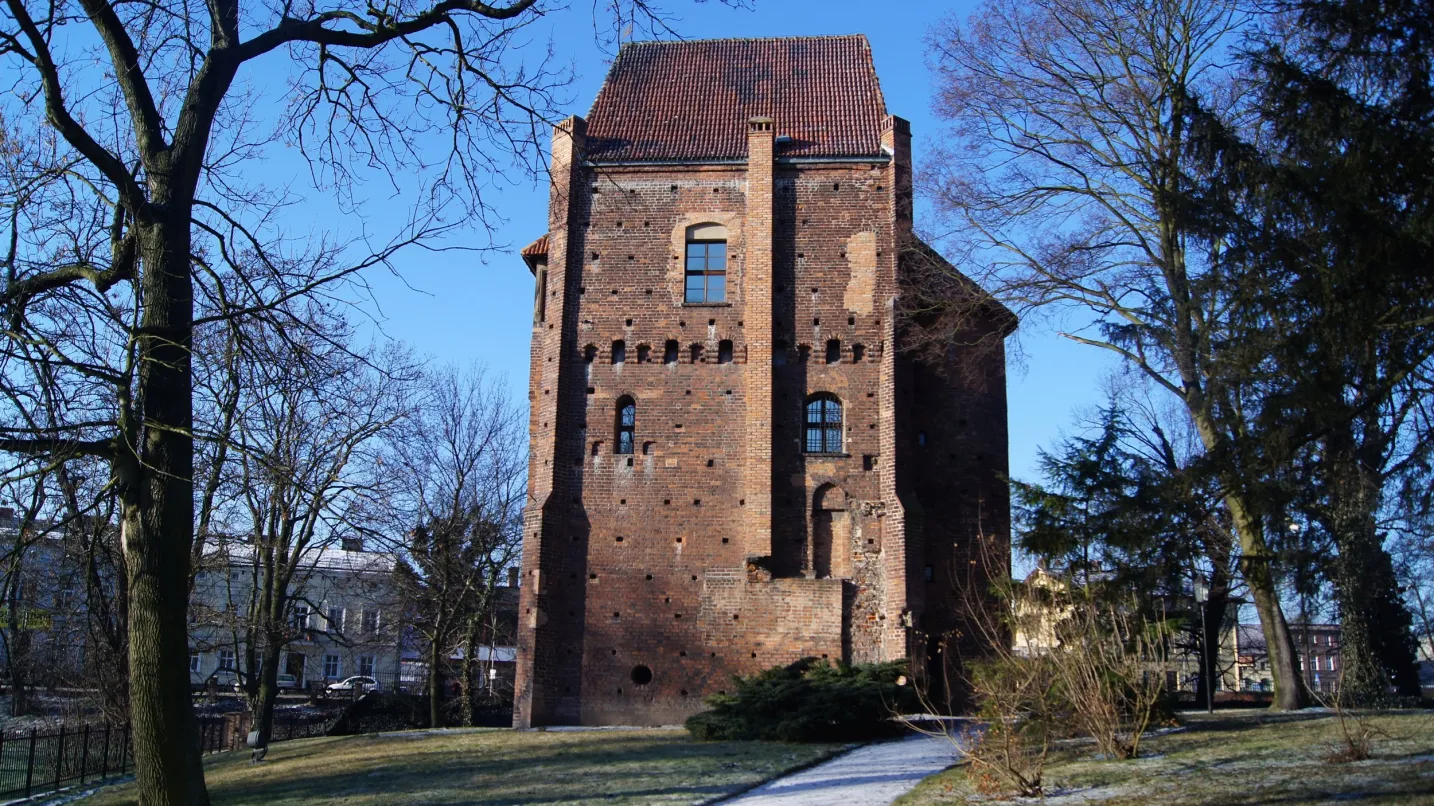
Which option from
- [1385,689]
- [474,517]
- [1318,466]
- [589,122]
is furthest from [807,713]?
[474,517]

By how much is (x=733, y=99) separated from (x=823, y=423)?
27.9 feet

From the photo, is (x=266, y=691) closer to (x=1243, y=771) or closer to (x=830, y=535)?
(x=830, y=535)

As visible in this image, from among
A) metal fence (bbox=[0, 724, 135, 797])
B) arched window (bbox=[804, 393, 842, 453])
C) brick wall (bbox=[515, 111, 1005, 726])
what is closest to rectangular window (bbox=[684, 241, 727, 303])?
brick wall (bbox=[515, 111, 1005, 726])

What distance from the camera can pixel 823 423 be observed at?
979 inches

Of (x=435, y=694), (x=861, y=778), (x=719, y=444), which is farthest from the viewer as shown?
(x=435, y=694)

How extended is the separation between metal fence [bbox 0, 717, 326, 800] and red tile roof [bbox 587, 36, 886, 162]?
15.3 meters

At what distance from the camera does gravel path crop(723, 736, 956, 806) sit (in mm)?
11961

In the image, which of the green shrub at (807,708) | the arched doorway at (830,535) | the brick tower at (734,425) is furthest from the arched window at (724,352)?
the green shrub at (807,708)

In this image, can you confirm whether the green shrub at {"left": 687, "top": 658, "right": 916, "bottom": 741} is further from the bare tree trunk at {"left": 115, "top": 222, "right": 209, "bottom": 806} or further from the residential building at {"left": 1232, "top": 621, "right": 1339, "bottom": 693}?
the residential building at {"left": 1232, "top": 621, "right": 1339, "bottom": 693}

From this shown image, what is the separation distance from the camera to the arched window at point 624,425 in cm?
2486

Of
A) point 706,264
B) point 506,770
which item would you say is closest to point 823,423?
point 706,264

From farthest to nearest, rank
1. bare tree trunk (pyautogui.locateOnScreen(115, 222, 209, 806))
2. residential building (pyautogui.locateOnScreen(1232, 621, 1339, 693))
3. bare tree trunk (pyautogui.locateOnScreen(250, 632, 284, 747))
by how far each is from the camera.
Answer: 1. residential building (pyautogui.locateOnScreen(1232, 621, 1339, 693))
2. bare tree trunk (pyautogui.locateOnScreen(250, 632, 284, 747))
3. bare tree trunk (pyautogui.locateOnScreen(115, 222, 209, 806))

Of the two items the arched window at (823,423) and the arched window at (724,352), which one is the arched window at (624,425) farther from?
the arched window at (823,423)

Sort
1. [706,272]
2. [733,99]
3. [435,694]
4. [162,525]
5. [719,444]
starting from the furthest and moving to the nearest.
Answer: [435,694] → [733,99] → [706,272] → [719,444] → [162,525]
